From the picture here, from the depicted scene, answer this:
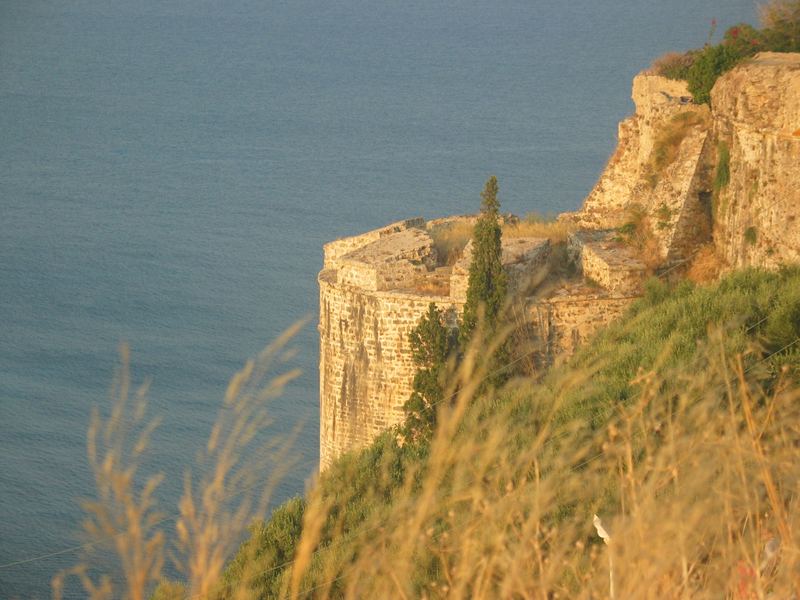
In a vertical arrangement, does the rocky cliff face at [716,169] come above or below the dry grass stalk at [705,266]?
above

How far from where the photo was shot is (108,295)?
59.1m

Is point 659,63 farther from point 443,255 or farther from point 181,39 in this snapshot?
point 181,39

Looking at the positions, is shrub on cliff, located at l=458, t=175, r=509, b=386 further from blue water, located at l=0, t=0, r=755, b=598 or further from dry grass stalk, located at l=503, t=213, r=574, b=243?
blue water, located at l=0, t=0, r=755, b=598

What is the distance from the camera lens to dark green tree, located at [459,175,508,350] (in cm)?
1642

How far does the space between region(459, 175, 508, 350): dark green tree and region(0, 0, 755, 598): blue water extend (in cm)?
858

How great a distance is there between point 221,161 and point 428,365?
65048 millimetres

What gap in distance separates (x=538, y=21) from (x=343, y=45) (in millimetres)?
14861

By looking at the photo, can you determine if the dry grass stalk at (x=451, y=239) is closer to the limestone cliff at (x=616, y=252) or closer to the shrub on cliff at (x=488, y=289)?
the limestone cliff at (x=616, y=252)

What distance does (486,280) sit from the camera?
16578mm

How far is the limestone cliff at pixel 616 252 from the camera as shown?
16.1m

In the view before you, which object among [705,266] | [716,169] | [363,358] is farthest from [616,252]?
[363,358]

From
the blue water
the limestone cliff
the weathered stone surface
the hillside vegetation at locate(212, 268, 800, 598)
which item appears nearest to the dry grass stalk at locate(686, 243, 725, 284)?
the limestone cliff

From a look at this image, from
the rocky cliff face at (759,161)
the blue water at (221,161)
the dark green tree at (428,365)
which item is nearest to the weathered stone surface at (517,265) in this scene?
the dark green tree at (428,365)

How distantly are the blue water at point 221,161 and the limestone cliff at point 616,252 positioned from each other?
6769 mm
